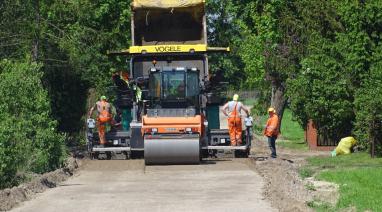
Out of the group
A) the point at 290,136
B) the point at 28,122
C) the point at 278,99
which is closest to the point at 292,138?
the point at 290,136

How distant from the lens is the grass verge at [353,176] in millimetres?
18620

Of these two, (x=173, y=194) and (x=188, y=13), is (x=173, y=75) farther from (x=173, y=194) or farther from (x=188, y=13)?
(x=173, y=194)

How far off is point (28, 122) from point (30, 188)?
6309mm

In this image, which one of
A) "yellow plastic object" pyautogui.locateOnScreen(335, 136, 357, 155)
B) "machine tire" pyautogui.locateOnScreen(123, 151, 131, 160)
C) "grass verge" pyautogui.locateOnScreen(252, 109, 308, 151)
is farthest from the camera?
"grass verge" pyautogui.locateOnScreen(252, 109, 308, 151)

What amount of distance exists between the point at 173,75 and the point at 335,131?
9.38m

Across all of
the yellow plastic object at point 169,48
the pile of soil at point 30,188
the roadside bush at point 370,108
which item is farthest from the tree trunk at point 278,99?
the pile of soil at point 30,188

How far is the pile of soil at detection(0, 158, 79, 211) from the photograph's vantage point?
707 inches

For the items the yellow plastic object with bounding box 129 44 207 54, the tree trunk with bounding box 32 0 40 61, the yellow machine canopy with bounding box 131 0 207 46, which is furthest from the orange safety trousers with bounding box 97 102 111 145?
the tree trunk with bounding box 32 0 40 61

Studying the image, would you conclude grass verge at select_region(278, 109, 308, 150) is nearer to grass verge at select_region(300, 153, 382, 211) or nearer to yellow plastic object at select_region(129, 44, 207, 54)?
grass verge at select_region(300, 153, 382, 211)

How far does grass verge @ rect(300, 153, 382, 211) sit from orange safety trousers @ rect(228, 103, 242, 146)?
2277mm

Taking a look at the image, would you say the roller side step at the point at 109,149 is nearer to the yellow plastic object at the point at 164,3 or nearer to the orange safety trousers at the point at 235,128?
the orange safety trousers at the point at 235,128

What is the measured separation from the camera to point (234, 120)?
98.0 feet

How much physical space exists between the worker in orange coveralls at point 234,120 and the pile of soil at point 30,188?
5474mm

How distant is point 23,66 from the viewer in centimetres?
2766
